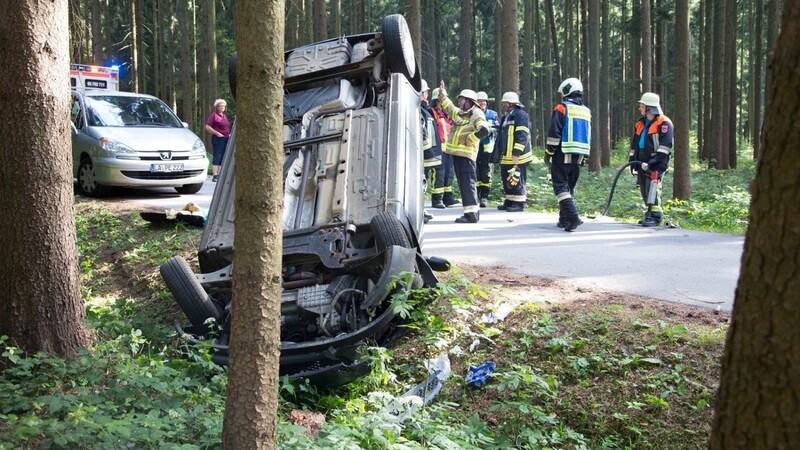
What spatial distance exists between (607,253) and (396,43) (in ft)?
11.7

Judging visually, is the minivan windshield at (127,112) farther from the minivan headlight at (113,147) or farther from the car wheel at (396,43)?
the car wheel at (396,43)

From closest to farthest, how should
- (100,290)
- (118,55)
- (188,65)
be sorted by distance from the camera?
1. (100,290)
2. (188,65)
3. (118,55)

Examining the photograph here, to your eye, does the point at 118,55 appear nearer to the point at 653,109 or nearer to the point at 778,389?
the point at 653,109

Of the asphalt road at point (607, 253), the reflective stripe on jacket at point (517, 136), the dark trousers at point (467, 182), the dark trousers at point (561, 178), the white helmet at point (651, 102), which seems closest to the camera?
the asphalt road at point (607, 253)

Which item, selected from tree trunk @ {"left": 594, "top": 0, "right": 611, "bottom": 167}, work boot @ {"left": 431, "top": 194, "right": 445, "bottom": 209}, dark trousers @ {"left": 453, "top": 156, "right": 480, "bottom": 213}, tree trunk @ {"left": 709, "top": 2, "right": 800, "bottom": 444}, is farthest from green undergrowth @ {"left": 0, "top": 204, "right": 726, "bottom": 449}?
tree trunk @ {"left": 594, "top": 0, "right": 611, "bottom": 167}

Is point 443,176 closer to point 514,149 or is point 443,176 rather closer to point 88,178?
point 514,149

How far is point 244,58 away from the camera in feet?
10.0

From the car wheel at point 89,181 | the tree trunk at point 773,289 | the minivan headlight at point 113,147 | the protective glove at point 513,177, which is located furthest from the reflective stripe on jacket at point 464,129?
the tree trunk at point 773,289

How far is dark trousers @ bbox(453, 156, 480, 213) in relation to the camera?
36.7ft

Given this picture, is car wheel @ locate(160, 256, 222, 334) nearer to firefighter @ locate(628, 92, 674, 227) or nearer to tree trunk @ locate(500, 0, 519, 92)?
firefighter @ locate(628, 92, 674, 227)

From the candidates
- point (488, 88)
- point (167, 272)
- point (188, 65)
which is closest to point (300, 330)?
point (167, 272)

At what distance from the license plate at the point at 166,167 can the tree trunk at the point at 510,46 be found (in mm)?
6350

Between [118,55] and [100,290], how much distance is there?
→ 1297 inches

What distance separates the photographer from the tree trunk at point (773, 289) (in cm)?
159
